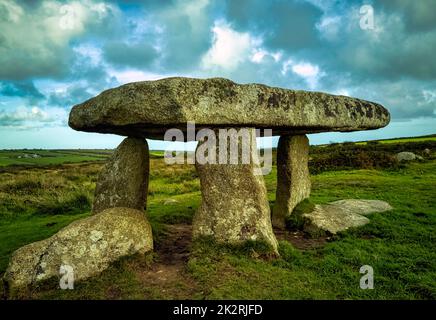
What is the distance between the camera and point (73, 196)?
1747 cm

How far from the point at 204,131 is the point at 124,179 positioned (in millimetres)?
3079

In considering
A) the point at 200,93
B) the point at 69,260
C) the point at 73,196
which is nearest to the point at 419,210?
the point at 200,93

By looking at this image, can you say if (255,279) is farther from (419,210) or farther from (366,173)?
(366,173)

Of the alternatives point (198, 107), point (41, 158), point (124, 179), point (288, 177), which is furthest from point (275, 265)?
point (41, 158)

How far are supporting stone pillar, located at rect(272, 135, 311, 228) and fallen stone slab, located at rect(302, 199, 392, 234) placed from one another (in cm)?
70

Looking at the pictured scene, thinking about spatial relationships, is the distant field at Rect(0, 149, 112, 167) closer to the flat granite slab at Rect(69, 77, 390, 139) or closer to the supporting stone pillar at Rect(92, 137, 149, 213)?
the supporting stone pillar at Rect(92, 137, 149, 213)

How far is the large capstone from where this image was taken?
6.89 m

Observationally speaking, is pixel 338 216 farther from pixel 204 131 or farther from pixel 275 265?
pixel 204 131

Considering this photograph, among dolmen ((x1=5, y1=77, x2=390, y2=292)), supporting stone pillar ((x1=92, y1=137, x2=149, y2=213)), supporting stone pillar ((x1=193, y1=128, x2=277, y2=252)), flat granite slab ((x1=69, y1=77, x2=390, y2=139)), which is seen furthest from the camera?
supporting stone pillar ((x1=92, y1=137, x2=149, y2=213))

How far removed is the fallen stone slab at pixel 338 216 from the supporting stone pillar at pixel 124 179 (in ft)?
16.2

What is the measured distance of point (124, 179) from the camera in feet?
34.7

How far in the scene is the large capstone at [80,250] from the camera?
271 inches

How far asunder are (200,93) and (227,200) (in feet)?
8.15

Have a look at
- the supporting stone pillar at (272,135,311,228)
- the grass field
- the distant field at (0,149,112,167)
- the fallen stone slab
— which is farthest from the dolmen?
the distant field at (0,149,112,167)
